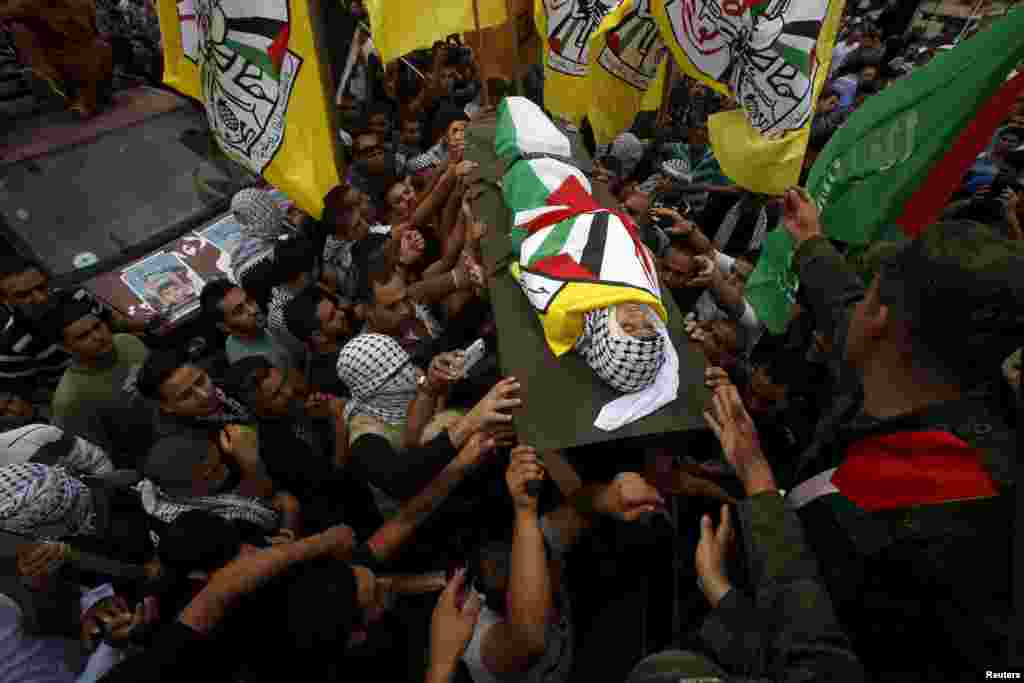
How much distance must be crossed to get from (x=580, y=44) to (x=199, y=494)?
3.39 metres

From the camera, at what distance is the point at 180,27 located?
3.05 meters

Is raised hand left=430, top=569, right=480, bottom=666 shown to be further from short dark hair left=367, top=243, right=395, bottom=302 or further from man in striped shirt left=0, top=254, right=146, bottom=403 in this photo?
man in striped shirt left=0, top=254, right=146, bottom=403

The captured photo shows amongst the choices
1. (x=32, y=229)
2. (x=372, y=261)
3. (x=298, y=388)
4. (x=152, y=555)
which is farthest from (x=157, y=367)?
(x=32, y=229)

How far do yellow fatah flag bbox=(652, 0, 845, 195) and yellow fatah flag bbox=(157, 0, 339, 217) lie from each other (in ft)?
6.57

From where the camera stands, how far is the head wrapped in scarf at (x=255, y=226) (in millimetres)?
4133

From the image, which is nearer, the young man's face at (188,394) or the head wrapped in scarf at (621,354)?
the head wrapped in scarf at (621,354)

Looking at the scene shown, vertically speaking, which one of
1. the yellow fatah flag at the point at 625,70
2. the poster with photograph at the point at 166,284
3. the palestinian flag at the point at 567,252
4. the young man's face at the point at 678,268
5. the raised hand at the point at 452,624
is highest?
the yellow fatah flag at the point at 625,70

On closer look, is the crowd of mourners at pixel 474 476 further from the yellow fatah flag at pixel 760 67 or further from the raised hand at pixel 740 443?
the yellow fatah flag at pixel 760 67

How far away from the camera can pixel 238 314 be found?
10.2ft

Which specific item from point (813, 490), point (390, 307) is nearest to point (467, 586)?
point (813, 490)

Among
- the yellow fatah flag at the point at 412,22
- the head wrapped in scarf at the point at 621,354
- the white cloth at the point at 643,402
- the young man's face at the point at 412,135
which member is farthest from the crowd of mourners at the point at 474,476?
the young man's face at the point at 412,135

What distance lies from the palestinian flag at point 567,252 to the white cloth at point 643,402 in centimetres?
29

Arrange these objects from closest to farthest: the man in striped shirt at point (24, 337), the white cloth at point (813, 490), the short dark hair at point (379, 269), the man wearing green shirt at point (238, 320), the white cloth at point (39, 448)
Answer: the white cloth at point (813, 490)
the white cloth at point (39, 448)
the short dark hair at point (379, 269)
the man wearing green shirt at point (238, 320)
the man in striped shirt at point (24, 337)

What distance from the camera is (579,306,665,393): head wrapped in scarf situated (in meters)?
2.05
